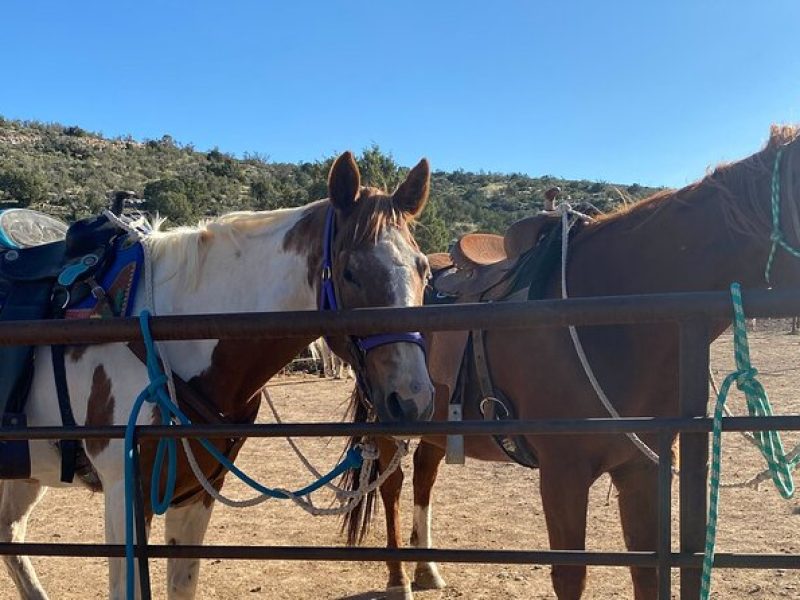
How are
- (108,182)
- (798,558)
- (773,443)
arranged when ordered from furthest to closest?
1. (108,182)
2. (773,443)
3. (798,558)

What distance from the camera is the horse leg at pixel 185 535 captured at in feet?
8.53

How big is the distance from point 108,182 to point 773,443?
3096cm

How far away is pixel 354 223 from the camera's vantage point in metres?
2.12

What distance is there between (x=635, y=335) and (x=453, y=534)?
2875 millimetres

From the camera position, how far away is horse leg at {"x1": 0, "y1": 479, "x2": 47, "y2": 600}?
336cm

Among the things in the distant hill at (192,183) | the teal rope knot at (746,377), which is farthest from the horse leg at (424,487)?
the distant hill at (192,183)

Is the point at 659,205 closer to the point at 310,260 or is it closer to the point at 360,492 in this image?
the point at 310,260

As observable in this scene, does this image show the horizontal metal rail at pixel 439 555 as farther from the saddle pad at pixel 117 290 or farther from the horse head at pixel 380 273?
the saddle pad at pixel 117 290

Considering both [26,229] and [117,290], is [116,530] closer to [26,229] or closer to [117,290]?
[117,290]

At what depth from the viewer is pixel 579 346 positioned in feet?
7.71

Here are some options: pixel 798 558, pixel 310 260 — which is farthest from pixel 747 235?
pixel 310 260

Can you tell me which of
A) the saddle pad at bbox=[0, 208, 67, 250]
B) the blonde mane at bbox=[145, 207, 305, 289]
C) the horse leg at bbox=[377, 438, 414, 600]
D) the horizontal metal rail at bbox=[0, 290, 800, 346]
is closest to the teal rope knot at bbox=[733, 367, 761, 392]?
the horizontal metal rail at bbox=[0, 290, 800, 346]

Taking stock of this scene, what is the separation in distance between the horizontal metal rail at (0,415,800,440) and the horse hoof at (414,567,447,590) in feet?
9.61

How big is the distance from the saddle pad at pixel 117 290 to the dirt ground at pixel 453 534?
89.1 inches
